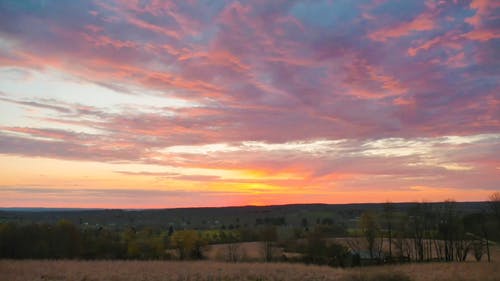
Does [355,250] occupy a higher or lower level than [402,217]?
lower

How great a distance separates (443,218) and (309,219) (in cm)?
9777

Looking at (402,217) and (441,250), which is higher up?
(402,217)

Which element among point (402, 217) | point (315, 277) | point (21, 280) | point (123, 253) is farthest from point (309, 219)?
point (21, 280)

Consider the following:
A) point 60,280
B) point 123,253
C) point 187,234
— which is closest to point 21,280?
point 60,280

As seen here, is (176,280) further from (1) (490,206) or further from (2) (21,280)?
(1) (490,206)

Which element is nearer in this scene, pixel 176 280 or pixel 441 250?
pixel 176 280

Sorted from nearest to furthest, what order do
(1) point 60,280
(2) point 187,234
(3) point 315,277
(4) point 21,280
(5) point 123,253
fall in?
(4) point 21,280 < (1) point 60,280 < (3) point 315,277 < (5) point 123,253 < (2) point 187,234

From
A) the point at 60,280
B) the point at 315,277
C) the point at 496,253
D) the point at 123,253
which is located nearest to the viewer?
the point at 60,280

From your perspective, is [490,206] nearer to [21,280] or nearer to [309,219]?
[21,280]

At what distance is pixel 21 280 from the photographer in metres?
30.8

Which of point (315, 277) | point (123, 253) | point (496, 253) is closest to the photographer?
point (315, 277)

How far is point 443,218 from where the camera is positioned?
7694 cm

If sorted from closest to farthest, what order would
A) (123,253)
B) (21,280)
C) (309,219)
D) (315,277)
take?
1. (21,280)
2. (315,277)
3. (123,253)
4. (309,219)

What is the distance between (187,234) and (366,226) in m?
29.9
